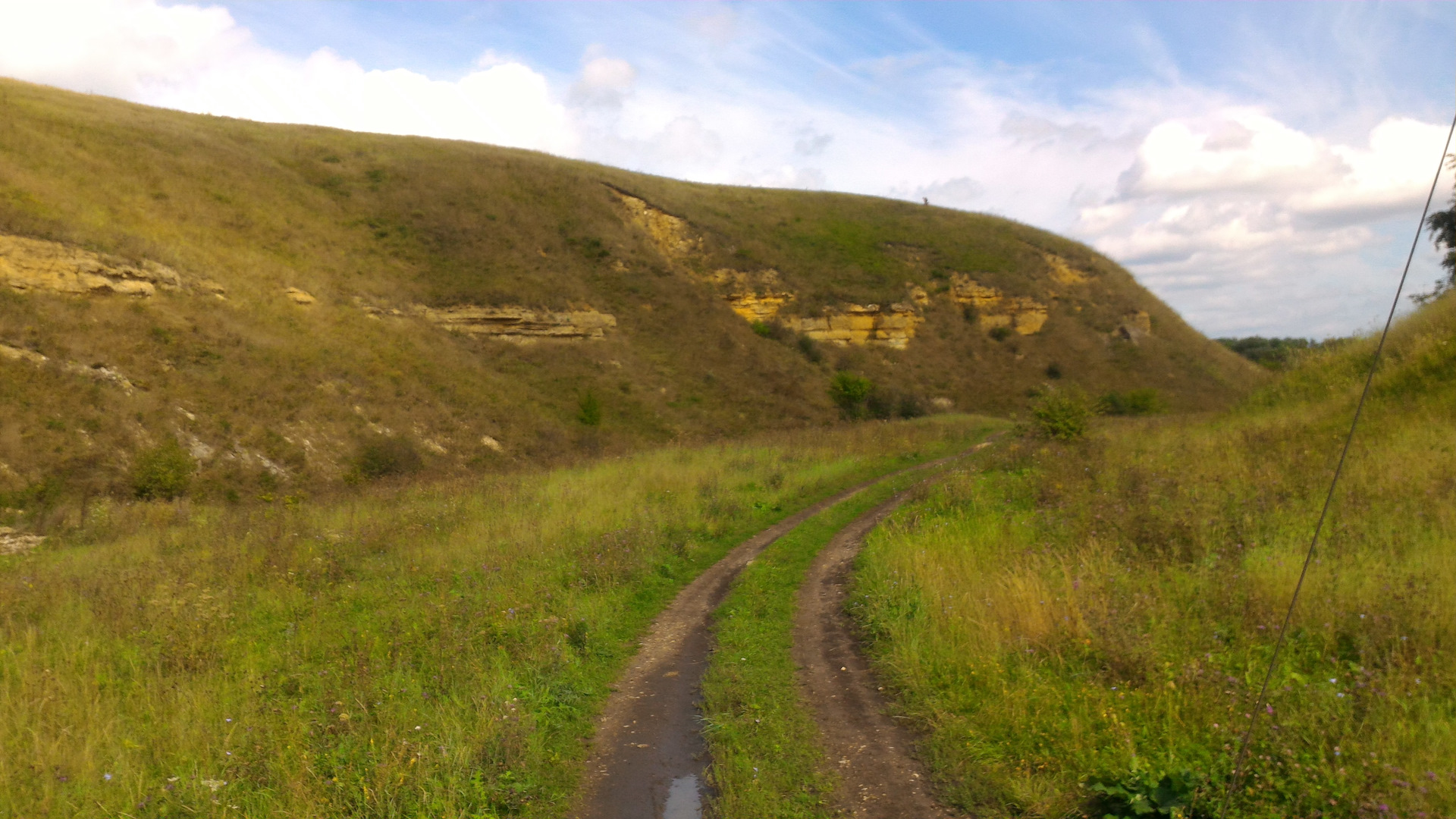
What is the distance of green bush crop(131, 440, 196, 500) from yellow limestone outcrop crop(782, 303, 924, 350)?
3541 cm

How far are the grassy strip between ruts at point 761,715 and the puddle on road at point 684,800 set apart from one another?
13cm

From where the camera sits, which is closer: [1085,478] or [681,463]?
[1085,478]

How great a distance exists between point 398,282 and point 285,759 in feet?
105

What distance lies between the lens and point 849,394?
40656mm

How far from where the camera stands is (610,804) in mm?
4762

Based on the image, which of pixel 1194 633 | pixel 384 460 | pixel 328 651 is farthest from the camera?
pixel 384 460

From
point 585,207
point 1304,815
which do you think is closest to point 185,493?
point 1304,815

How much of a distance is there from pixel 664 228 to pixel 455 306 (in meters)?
19.6

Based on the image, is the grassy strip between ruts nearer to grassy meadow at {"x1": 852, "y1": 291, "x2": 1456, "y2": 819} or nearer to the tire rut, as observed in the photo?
the tire rut

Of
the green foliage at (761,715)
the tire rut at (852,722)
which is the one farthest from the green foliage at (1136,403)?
the tire rut at (852,722)

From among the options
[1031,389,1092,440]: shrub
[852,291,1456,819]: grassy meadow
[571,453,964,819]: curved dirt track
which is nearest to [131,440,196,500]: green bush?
[571,453,964,819]: curved dirt track

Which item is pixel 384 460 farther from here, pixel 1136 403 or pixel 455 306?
pixel 1136 403

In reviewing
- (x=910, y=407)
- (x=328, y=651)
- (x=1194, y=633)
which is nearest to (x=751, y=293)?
(x=910, y=407)

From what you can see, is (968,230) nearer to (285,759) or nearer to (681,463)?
(681,463)
